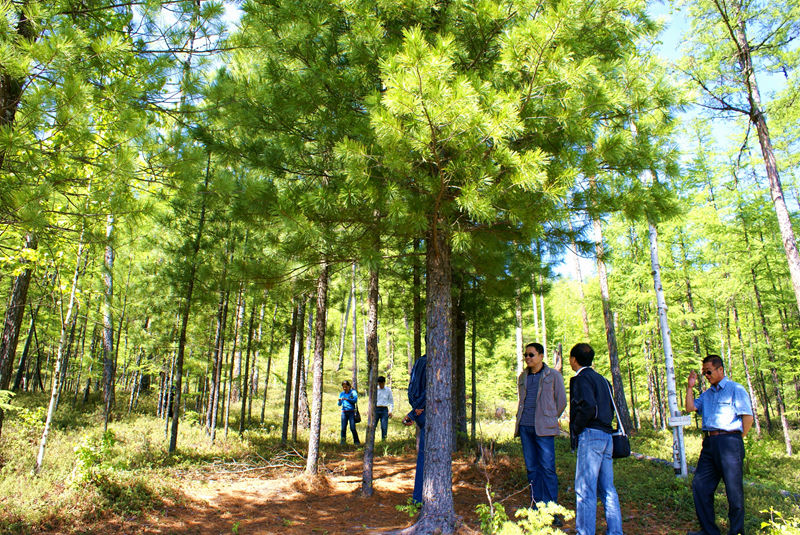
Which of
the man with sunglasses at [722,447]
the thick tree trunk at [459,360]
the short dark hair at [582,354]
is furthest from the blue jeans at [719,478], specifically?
the thick tree trunk at [459,360]

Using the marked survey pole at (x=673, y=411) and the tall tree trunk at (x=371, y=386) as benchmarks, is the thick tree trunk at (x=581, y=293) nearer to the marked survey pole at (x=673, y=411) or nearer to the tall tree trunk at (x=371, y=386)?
the marked survey pole at (x=673, y=411)

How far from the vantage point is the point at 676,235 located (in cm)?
1597

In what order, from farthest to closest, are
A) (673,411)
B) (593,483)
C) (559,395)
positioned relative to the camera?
(673,411) < (559,395) < (593,483)

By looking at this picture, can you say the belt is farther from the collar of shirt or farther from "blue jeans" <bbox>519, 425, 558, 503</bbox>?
"blue jeans" <bbox>519, 425, 558, 503</bbox>

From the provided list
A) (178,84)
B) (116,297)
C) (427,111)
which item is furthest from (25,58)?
(116,297)

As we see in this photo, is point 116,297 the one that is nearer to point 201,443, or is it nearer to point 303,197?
point 201,443

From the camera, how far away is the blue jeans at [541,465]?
4.34 m

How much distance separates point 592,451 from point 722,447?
144 centimetres

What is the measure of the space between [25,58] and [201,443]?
28.6 ft

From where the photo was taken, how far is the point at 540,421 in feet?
14.3

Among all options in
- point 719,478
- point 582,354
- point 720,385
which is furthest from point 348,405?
point 720,385

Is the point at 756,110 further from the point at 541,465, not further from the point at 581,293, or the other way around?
the point at 581,293

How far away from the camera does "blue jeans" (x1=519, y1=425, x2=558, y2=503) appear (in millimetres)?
4336

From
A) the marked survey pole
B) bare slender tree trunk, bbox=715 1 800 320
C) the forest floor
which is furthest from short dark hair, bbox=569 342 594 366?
bare slender tree trunk, bbox=715 1 800 320
